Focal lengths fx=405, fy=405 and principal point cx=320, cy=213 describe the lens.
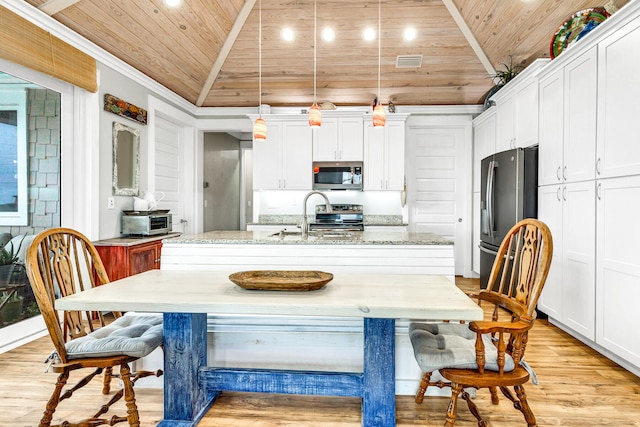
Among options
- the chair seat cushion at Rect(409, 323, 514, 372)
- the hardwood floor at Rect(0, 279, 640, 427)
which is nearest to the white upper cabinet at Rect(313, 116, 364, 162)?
the hardwood floor at Rect(0, 279, 640, 427)

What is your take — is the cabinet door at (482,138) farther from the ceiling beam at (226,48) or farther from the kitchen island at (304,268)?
the ceiling beam at (226,48)

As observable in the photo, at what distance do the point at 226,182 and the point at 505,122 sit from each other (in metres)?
4.45

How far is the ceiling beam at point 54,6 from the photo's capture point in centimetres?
286

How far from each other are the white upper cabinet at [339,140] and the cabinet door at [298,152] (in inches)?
4.7

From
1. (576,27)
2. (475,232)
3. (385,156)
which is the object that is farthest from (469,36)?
(475,232)

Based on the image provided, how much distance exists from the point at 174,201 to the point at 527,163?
413 cm

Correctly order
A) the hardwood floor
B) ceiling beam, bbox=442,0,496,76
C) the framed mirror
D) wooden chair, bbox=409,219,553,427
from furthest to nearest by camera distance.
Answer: ceiling beam, bbox=442,0,496,76 → the framed mirror → the hardwood floor → wooden chair, bbox=409,219,553,427

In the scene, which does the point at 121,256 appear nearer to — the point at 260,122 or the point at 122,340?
Answer: the point at 260,122

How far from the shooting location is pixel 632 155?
7.80ft

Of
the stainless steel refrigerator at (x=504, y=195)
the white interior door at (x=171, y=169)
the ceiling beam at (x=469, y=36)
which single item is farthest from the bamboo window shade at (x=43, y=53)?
the stainless steel refrigerator at (x=504, y=195)

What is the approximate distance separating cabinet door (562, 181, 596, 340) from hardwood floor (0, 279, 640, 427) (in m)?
0.43

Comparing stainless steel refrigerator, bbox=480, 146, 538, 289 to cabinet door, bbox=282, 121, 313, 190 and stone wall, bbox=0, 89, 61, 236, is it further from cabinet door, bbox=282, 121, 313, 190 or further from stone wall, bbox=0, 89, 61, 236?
stone wall, bbox=0, 89, 61, 236

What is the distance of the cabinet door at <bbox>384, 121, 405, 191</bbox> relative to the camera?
17.2 ft

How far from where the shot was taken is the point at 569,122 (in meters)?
3.11
